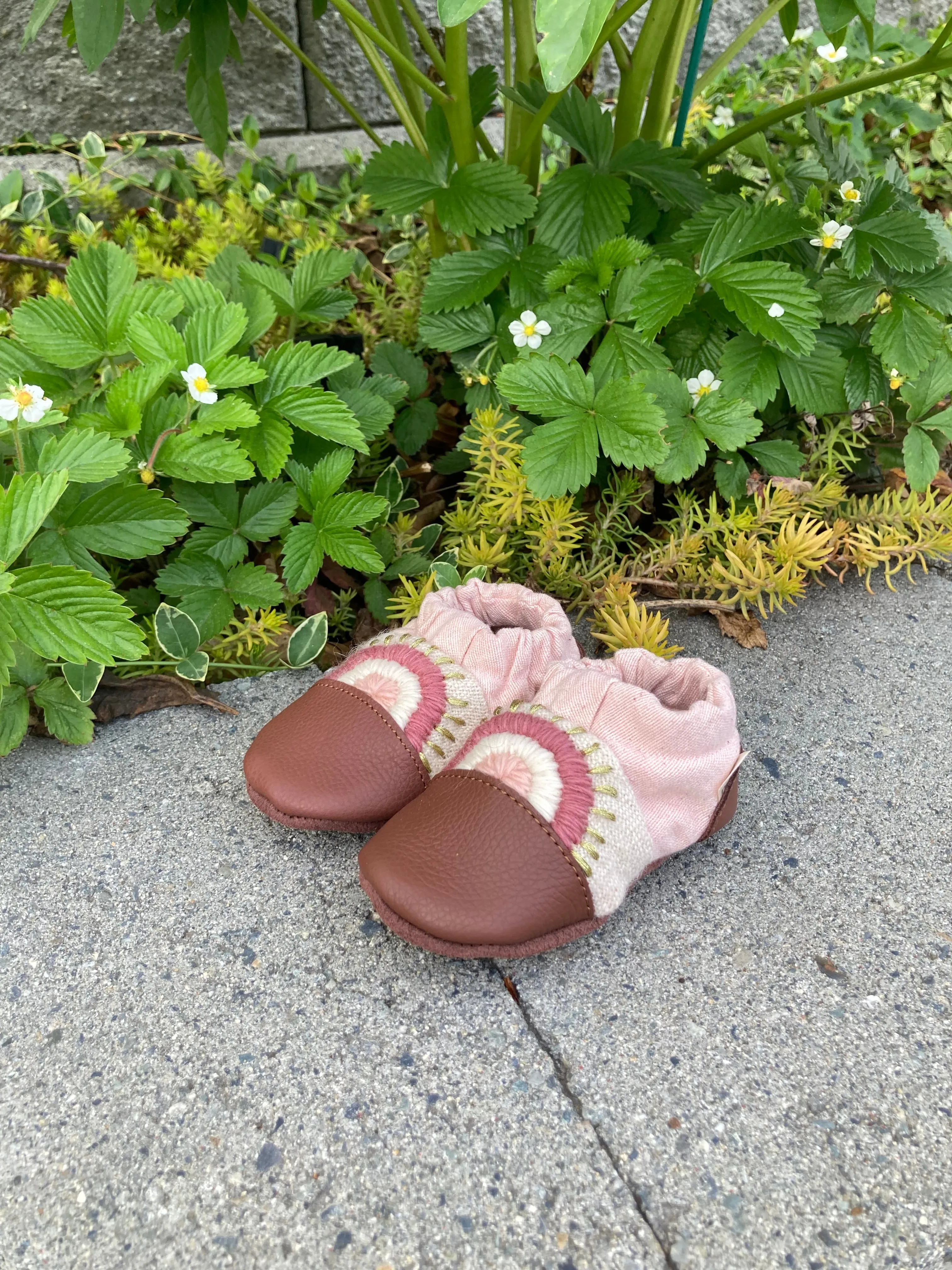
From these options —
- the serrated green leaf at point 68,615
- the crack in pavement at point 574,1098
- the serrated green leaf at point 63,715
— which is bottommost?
the crack in pavement at point 574,1098

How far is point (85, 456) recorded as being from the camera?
109 cm

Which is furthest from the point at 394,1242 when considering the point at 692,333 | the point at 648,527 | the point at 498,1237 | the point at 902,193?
the point at 902,193

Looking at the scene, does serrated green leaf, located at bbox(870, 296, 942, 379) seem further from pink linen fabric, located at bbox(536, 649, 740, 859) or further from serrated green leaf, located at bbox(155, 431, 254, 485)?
serrated green leaf, located at bbox(155, 431, 254, 485)

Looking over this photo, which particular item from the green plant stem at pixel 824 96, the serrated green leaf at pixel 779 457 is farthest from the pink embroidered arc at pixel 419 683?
the green plant stem at pixel 824 96

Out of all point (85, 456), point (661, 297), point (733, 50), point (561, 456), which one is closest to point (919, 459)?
point (661, 297)

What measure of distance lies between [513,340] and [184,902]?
3.08 ft

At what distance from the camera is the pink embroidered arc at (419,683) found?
1077mm

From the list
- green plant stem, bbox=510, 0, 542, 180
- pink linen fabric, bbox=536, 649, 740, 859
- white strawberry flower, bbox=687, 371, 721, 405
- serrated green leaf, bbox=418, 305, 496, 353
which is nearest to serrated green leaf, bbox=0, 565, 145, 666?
pink linen fabric, bbox=536, 649, 740, 859

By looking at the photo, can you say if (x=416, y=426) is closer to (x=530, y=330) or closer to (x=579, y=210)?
(x=530, y=330)

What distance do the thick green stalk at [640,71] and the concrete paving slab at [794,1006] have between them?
99 centimetres

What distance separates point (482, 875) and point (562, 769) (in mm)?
140

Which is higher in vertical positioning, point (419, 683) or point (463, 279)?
point (463, 279)

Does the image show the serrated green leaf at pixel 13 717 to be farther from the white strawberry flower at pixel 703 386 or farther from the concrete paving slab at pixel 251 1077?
the white strawberry flower at pixel 703 386

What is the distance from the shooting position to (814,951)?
3.21 ft
